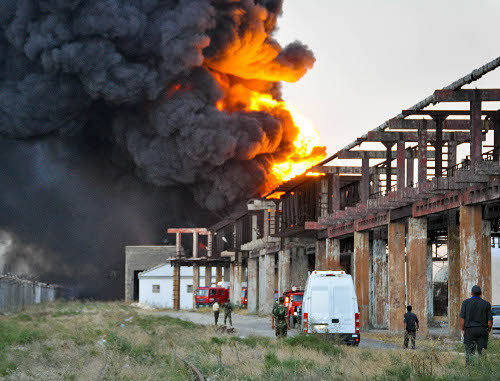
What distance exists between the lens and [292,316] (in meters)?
35.6

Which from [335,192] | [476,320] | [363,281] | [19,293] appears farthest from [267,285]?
[476,320]

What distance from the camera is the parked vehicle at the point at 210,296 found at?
68.8m

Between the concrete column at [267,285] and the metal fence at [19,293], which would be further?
the concrete column at [267,285]

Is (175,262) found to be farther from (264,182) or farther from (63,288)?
(63,288)

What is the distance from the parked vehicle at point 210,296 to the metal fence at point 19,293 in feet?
41.8

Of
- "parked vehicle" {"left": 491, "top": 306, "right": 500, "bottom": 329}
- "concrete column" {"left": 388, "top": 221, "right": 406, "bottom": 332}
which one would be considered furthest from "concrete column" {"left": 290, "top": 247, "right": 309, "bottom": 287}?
"concrete column" {"left": 388, "top": 221, "right": 406, "bottom": 332}

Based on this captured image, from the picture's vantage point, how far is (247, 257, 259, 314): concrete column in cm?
6044

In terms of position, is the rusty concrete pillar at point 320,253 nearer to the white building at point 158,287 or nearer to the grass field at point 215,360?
the grass field at point 215,360

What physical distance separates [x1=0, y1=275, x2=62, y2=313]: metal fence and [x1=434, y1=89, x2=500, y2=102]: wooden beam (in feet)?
98.5

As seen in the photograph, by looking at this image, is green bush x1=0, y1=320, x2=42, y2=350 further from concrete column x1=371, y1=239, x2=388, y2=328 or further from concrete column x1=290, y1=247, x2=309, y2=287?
concrete column x1=290, y1=247, x2=309, y2=287

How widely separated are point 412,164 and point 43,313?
23.5 meters

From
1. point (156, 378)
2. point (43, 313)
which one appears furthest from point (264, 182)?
point (156, 378)

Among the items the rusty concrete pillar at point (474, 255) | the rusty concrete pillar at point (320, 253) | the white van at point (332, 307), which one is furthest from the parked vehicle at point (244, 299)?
the rusty concrete pillar at point (474, 255)

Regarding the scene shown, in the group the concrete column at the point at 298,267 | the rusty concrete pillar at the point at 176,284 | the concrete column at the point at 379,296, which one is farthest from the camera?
the rusty concrete pillar at the point at 176,284
